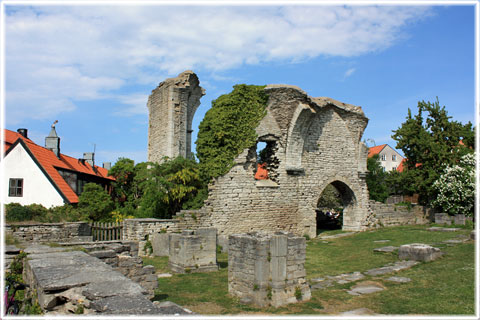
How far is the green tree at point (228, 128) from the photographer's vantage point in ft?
56.3

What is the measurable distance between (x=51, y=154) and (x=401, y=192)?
21294 mm

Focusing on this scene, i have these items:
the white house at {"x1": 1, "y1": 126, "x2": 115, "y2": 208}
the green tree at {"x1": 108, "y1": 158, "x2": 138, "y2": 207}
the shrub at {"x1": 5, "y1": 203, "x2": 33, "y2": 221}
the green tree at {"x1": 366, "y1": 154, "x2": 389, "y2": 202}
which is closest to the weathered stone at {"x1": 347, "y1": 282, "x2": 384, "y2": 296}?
the shrub at {"x1": 5, "y1": 203, "x2": 33, "y2": 221}

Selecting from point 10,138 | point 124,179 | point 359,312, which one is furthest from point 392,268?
point 10,138

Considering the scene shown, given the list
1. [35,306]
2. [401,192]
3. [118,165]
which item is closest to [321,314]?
[35,306]

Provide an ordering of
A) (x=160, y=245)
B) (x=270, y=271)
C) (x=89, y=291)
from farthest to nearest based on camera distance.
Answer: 1. (x=160, y=245)
2. (x=270, y=271)
3. (x=89, y=291)

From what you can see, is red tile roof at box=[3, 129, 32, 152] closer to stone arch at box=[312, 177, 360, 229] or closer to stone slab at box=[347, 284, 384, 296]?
stone arch at box=[312, 177, 360, 229]

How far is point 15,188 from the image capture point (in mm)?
17938

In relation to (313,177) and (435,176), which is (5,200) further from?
(435,176)

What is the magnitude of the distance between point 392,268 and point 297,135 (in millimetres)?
9491

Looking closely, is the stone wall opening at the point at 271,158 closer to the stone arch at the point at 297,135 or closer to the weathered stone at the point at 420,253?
the stone arch at the point at 297,135

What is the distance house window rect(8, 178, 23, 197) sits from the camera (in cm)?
1789

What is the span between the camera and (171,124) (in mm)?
19609

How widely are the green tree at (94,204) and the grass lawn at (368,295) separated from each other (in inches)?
233

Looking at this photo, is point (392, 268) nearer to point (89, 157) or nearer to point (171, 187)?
point (171, 187)
